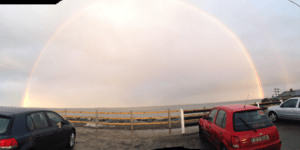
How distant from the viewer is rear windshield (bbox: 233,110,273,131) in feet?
15.1

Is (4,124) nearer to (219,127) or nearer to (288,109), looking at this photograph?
(219,127)

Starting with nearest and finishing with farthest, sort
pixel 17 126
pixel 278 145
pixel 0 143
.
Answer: pixel 0 143 → pixel 17 126 → pixel 278 145

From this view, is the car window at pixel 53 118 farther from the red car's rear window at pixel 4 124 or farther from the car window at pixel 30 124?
the red car's rear window at pixel 4 124

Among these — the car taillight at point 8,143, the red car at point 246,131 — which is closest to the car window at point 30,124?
the car taillight at point 8,143

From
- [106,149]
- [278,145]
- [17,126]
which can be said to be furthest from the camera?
[106,149]

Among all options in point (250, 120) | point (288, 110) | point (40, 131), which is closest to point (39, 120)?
point (40, 131)

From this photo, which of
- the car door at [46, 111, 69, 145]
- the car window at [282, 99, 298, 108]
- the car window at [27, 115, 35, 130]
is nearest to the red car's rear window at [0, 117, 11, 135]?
the car window at [27, 115, 35, 130]

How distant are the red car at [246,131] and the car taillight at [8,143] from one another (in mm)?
5434

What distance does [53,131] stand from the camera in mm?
5488

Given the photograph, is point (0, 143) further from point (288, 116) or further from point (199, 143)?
point (288, 116)

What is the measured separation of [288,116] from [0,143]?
1386cm

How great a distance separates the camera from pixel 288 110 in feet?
33.8

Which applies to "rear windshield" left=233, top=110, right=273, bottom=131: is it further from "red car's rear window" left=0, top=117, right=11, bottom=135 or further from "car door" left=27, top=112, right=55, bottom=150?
"red car's rear window" left=0, top=117, right=11, bottom=135

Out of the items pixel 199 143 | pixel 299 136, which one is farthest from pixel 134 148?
pixel 299 136
